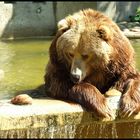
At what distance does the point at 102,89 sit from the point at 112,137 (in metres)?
0.62

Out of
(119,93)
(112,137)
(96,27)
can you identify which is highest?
(96,27)

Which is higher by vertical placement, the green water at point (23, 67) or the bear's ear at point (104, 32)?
the bear's ear at point (104, 32)

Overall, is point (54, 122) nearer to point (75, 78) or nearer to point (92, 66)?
point (75, 78)

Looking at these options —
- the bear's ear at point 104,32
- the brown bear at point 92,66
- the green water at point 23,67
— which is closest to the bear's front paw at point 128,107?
the brown bear at point 92,66

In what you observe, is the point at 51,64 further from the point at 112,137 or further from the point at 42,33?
the point at 42,33

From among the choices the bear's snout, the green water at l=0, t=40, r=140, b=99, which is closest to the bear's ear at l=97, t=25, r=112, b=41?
the bear's snout

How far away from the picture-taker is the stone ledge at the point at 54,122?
446 centimetres

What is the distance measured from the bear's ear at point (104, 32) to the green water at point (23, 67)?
63.0 inches

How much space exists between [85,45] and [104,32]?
0.24 metres

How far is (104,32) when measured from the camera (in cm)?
489

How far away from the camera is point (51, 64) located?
5.28 m

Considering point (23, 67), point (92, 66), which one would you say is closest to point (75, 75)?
point (92, 66)

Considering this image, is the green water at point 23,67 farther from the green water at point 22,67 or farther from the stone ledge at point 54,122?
the stone ledge at point 54,122

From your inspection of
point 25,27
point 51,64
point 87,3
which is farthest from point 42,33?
point 51,64
